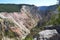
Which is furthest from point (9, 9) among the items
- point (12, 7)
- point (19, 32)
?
point (19, 32)

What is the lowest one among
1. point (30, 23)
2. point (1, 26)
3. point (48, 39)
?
point (30, 23)

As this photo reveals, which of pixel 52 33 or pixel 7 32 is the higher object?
pixel 52 33

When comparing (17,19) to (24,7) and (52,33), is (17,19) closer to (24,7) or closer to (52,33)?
(24,7)

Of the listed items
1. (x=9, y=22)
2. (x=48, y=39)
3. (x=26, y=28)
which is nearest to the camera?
(x=48, y=39)

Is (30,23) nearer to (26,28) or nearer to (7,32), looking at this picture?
(26,28)

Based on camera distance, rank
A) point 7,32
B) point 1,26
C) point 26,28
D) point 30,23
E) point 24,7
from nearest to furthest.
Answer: point 1,26 < point 7,32 < point 26,28 < point 30,23 < point 24,7

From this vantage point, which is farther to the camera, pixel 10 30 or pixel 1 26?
pixel 10 30
